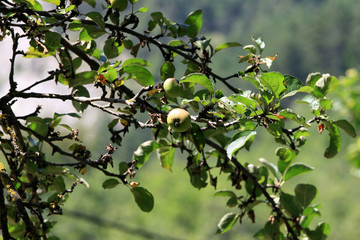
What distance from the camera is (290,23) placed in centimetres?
5100

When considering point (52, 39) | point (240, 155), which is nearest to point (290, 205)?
point (52, 39)

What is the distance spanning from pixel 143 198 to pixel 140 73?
0.26 metres

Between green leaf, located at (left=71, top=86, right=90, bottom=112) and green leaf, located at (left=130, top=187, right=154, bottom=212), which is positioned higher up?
green leaf, located at (left=71, top=86, right=90, bottom=112)

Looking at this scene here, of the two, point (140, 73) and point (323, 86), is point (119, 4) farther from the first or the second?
point (323, 86)

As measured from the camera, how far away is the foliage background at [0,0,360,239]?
2691 centimetres

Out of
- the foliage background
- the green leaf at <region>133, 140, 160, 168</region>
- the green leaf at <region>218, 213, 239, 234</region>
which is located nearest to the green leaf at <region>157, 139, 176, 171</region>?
the green leaf at <region>133, 140, 160, 168</region>

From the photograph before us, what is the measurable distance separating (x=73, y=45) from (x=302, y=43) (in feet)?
160

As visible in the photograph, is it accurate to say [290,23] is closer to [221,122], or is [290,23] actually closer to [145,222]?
[145,222]

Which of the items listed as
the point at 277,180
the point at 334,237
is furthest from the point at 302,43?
the point at 277,180

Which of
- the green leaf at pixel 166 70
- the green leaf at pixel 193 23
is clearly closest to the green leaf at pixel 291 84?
the green leaf at pixel 166 70

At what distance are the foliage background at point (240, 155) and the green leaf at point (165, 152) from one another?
369 inches

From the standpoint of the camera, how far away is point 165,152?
3.99 ft

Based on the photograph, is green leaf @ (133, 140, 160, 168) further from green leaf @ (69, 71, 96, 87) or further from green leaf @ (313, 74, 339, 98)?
green leaf @ (313, 74, 339, 98)

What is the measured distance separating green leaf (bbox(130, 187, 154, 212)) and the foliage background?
9.65 meters
